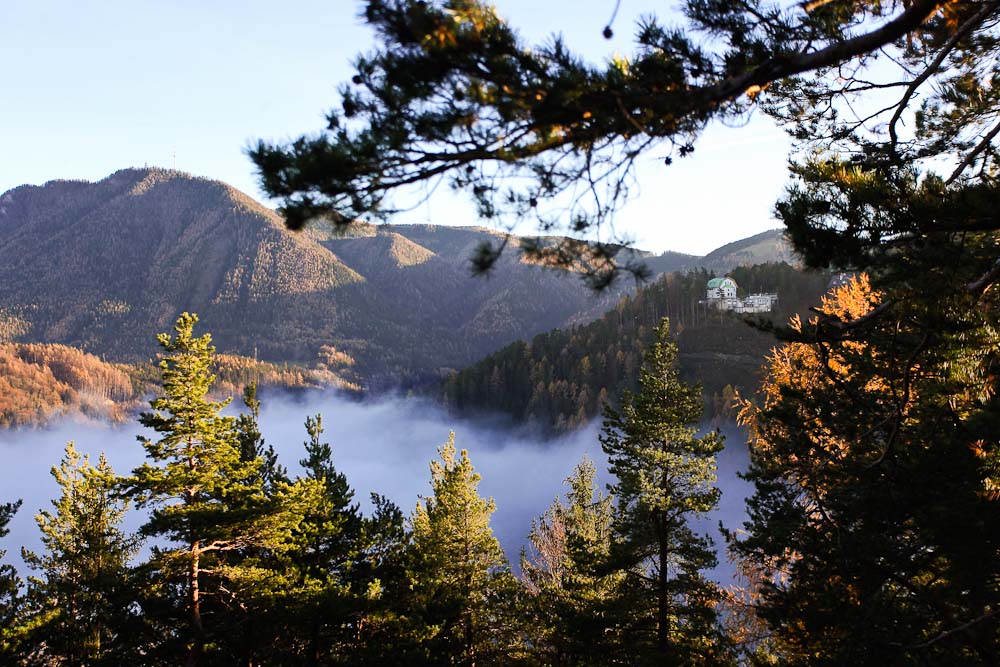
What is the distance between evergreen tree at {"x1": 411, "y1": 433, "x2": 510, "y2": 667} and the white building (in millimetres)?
95628

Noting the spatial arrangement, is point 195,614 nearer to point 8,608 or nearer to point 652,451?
point 8,608

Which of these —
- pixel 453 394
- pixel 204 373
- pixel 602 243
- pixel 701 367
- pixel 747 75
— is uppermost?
pixel 747 75

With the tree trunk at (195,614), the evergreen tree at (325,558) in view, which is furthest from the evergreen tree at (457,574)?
the tree trunk at (195,614)

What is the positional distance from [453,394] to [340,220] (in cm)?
13084

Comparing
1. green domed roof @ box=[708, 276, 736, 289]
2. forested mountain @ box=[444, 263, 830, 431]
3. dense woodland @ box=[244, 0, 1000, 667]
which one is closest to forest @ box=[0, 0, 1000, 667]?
dense woodland @ box=[244, 0, 1000, 667]

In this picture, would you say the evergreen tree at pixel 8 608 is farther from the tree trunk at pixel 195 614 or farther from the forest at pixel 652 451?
the tree trunk at pixel 195 614

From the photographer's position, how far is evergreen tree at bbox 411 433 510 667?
13.8 metres

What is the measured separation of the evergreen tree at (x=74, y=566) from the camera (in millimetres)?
13602

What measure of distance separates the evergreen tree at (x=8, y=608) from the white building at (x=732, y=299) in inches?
4057

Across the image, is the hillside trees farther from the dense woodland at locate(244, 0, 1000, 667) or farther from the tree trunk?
the tree trunk

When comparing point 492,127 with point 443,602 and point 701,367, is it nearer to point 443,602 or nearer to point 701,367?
point 443,602

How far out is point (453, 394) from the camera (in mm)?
133625

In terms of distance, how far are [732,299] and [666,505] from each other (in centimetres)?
10829

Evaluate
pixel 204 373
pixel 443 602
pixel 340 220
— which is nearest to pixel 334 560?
pixel 443 602
